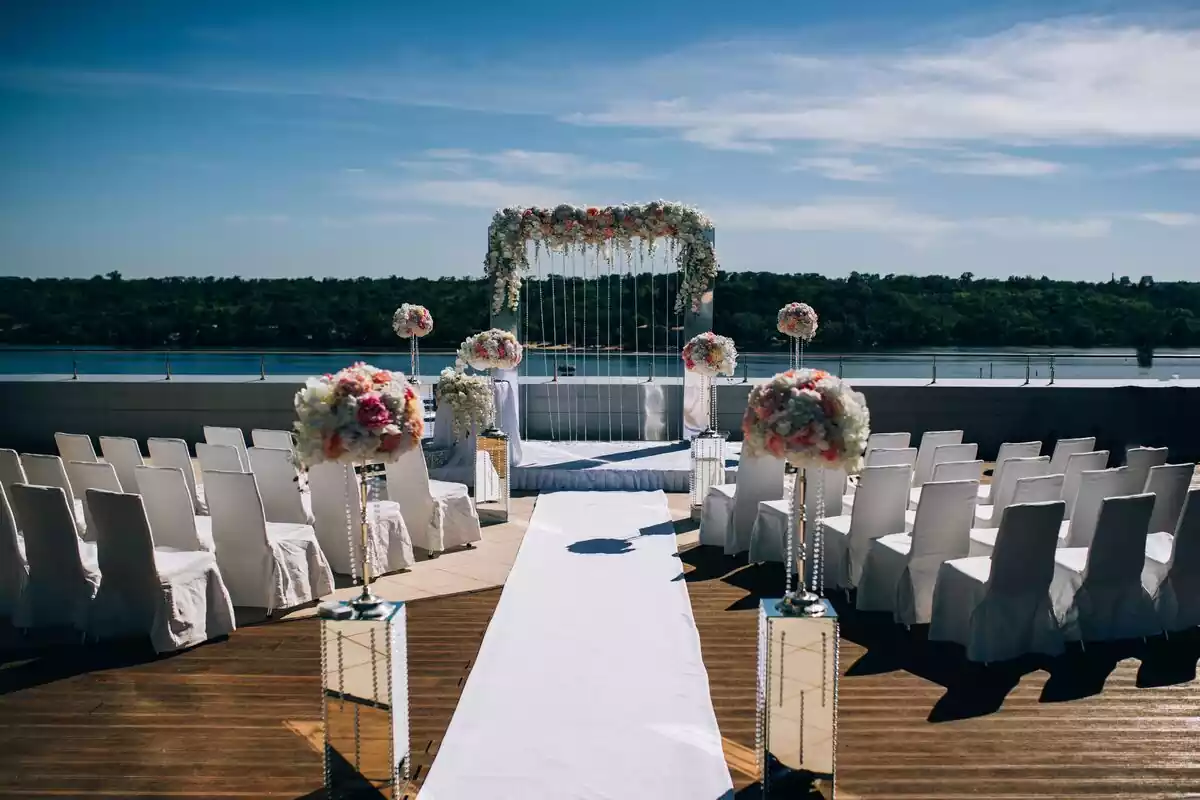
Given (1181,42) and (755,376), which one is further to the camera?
(755,376)

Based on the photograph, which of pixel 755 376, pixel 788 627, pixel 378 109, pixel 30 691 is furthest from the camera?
pixel 378 109

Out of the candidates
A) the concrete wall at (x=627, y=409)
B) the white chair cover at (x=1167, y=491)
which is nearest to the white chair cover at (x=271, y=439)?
the concrete wall at (x=627, y=409)

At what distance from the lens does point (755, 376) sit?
44.7 feet

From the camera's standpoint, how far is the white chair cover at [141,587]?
491cm

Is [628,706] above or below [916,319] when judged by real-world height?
below

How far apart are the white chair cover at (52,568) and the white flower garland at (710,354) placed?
241 inches

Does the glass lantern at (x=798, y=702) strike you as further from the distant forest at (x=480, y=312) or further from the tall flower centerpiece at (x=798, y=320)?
the distant forest at (x=480, y=312)

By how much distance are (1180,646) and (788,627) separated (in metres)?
3.09

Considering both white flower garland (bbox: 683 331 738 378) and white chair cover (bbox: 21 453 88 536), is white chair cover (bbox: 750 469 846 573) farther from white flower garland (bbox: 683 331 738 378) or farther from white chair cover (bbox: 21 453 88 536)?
white chair cover (bbox: 21 453 88 536)

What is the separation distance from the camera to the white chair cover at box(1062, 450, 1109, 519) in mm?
6367

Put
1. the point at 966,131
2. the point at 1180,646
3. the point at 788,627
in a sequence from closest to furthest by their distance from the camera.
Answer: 1. the point at 788,627
2. the point at 1180,646
3. the point at 966,131

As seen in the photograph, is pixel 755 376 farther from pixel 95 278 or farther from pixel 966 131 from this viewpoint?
pixel 95 278

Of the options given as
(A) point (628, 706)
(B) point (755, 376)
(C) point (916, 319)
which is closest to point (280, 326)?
(B) point (755, 376)

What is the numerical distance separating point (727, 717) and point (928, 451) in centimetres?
422
